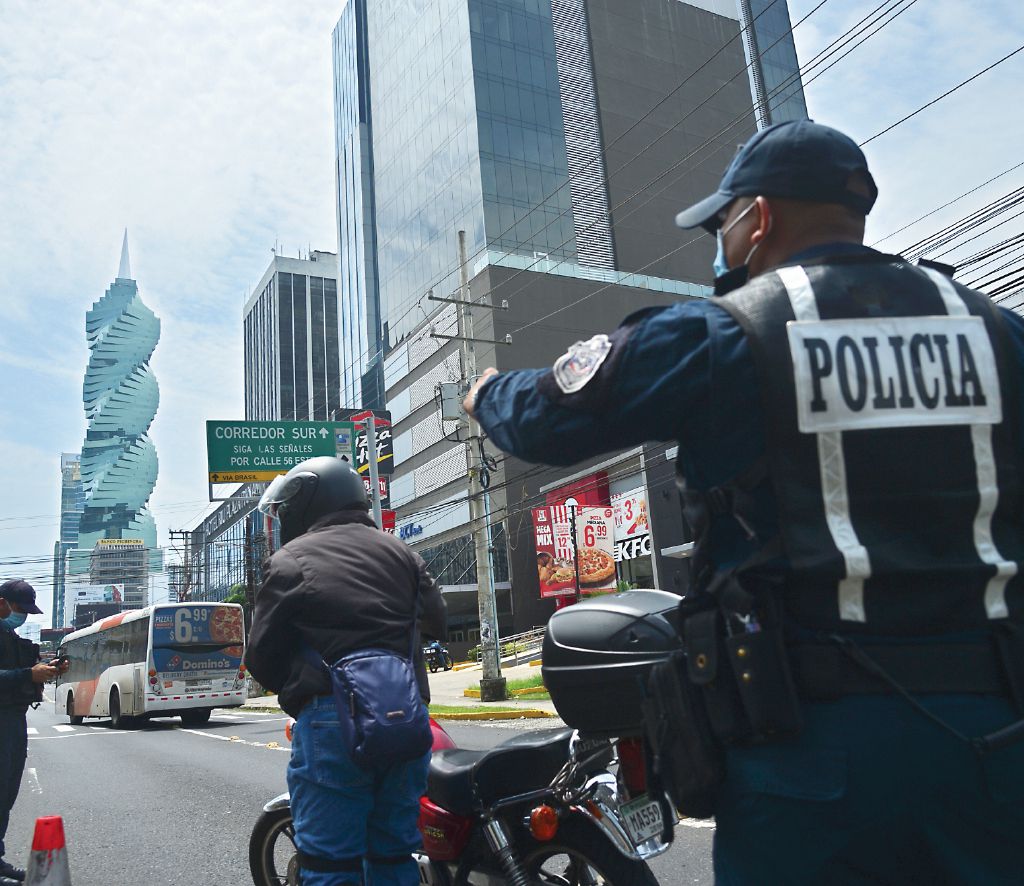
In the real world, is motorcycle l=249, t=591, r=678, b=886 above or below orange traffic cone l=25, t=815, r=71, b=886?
above

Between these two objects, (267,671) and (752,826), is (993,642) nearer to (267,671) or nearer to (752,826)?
(752,826)

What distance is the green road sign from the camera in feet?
77.6

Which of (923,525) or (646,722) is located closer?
(923,525)

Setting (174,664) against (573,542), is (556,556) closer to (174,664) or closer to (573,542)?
(573,542)

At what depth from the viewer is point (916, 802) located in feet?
4.03

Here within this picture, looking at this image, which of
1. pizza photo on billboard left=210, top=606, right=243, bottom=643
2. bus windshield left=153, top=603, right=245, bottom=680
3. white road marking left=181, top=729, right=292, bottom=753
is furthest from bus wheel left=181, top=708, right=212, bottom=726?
white road marking left=181, top=729, right=292, bottom=753

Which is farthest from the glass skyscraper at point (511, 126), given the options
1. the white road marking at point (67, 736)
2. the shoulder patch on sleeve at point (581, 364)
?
the shoulder patch on sleeve at point (581, 364)

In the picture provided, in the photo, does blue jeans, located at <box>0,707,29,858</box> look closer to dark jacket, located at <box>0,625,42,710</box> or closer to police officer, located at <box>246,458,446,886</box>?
dark jacket, located at <box>0,625,42,710</box>

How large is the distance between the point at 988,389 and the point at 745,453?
0.40 meters

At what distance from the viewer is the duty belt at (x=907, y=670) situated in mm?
1269

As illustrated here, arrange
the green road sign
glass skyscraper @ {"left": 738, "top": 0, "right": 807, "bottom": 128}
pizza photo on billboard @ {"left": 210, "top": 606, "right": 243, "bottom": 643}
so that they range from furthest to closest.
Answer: glass skyscraper @ {"left": 738, "top": 0, "right": 807, "bottom": 128} < the green road sign < pizza photo on billboard @ {"left": 210, "top": 606, "right": 243, "bottom": 643}

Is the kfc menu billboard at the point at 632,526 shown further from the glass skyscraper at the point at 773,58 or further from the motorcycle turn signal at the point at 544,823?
the glass skyscraper at the point at 773,58

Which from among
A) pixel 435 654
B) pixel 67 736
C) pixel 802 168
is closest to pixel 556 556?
pixel 67 736

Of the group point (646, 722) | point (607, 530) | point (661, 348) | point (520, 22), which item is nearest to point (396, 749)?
point (646, 722)
